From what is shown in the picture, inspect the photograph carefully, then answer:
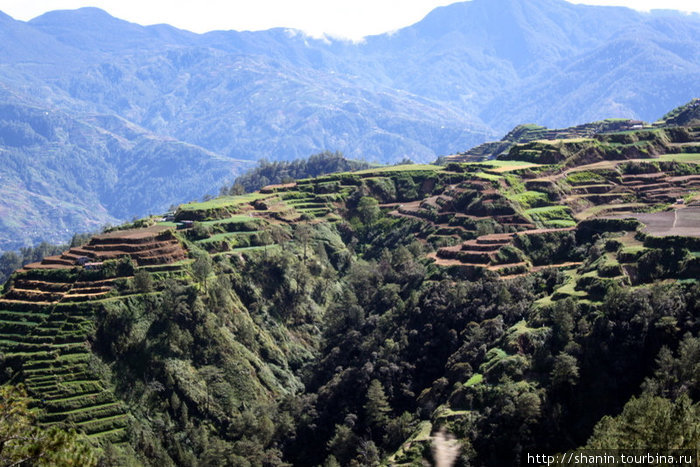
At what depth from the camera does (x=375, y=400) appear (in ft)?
215

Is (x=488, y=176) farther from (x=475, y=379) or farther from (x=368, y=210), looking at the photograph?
(x=475, y=379)

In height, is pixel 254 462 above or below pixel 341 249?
below

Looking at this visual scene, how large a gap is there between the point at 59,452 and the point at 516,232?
68.0 m

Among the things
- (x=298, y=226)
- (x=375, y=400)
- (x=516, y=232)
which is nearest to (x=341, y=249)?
(x=298, y=226)

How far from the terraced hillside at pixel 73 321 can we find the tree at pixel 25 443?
3081cm

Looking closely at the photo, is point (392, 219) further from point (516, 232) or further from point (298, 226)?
point (516, 232)

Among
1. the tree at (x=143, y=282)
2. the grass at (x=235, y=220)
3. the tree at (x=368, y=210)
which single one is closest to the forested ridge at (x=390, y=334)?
the tree at (x=143, y=282)

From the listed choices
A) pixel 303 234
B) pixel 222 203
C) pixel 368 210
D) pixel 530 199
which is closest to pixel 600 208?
pixel 530 199

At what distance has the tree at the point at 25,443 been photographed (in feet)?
101

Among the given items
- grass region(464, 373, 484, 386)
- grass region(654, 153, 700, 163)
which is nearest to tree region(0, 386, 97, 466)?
grass region(464, 373, 484, 386)

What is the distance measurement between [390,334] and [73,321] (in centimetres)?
3447

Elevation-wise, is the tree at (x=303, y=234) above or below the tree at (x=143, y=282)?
below

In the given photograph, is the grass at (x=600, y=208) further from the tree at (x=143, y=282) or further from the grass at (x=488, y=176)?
the tree at (x=143, y=282)

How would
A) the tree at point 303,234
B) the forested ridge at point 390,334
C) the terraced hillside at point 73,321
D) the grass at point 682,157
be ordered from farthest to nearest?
the grass at point 682,157, the tree at point 303,234, the terraced hillside at point 73,321, the forested ridge at point 390,334
